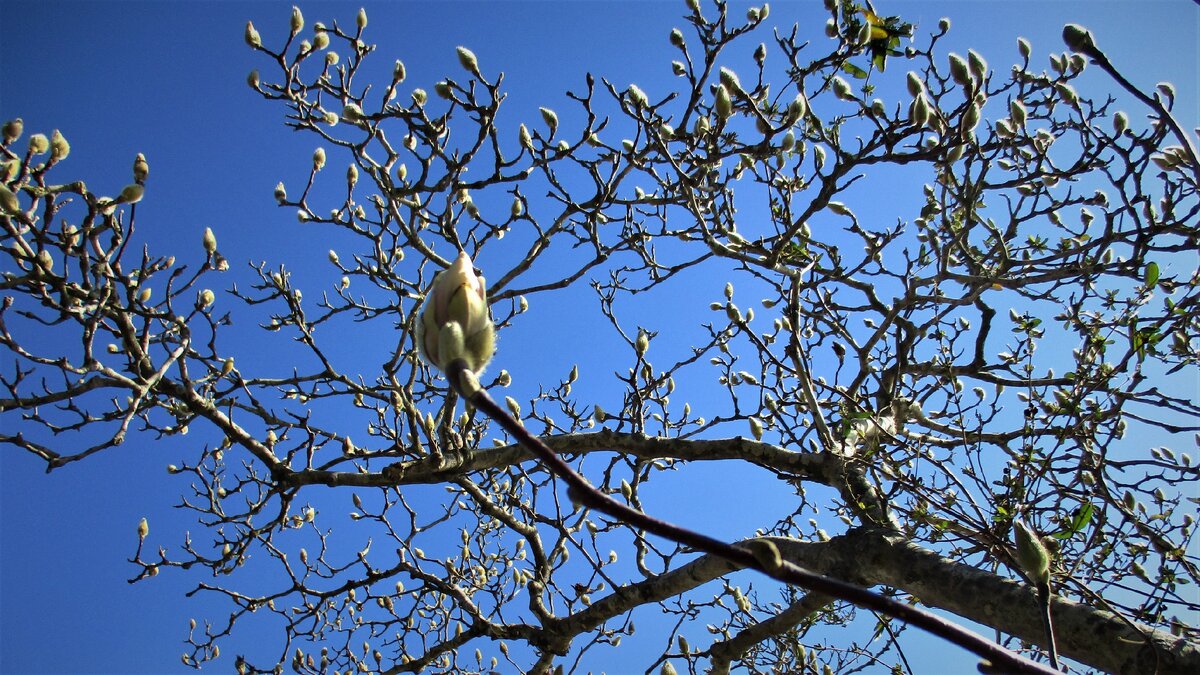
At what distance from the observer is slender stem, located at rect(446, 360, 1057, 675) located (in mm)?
611

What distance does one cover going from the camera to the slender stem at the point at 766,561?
611 millimetres

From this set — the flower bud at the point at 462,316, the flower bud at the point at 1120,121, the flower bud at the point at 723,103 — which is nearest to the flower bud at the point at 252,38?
the flower bud at the point at 723,103

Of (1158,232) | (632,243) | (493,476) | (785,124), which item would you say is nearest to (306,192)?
(632,243)

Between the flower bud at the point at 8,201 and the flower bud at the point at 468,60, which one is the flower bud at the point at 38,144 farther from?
the flower bud at the point at 468,60

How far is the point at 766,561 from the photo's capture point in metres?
0.64

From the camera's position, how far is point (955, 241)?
9.04 feet

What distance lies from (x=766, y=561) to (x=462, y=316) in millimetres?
481

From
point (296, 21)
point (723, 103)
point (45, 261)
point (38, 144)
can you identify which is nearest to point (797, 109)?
point (723, 103)

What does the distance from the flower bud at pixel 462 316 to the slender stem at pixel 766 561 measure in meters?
0.25

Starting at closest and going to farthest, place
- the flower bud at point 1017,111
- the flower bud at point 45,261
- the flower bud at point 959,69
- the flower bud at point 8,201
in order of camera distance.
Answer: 1. the flower bud at point 8,201
2. the flower bud at point 45,261
3. the flower bud at point 959,69
4. the flower bud at point 1017,111

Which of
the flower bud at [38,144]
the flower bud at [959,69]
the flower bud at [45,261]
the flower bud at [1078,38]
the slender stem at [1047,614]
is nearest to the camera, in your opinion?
the slender stem at [1047,614]

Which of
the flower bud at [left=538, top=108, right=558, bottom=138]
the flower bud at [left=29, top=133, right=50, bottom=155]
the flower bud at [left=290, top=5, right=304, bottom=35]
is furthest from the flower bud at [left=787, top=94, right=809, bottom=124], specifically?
the flower bud at [left=29, top=133, right=50, bottom=155]

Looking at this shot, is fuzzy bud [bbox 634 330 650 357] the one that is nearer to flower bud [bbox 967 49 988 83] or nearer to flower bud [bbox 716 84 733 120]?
flower bud [bbox 716 84 733 120]

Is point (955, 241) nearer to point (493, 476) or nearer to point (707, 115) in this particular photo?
point (707, 115)
